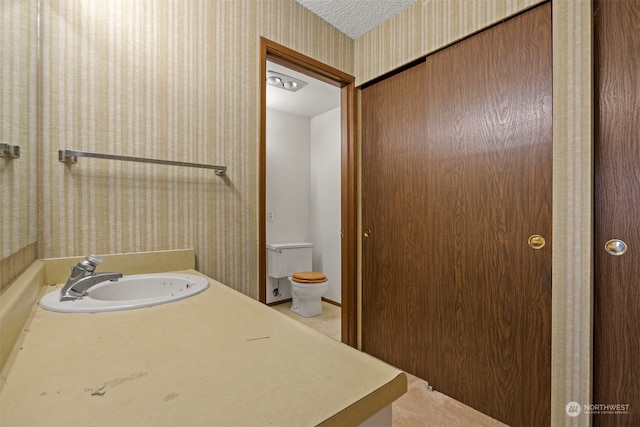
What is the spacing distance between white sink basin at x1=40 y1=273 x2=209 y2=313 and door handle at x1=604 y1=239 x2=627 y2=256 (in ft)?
5.05

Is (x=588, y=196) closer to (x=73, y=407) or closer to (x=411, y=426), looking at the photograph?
(x=411, y=426)

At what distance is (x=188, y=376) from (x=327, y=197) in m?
3.09

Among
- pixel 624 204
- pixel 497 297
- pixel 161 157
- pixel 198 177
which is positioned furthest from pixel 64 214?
pixel 624 204

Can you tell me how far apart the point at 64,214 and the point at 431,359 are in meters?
1.94

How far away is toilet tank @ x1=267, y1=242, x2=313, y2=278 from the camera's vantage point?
321 cm

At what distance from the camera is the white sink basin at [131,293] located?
77cm

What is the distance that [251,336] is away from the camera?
615 mm

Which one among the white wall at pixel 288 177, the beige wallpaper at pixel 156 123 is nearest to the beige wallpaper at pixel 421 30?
the beige wallpaper at pixel 156 123

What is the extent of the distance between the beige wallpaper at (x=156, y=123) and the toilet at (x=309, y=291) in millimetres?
1297

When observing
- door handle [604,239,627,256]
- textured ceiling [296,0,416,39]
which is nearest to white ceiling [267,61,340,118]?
textured ceiling [296,0,416,39]

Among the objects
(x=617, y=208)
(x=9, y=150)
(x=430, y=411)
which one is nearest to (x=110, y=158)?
(x=9, y=150)
